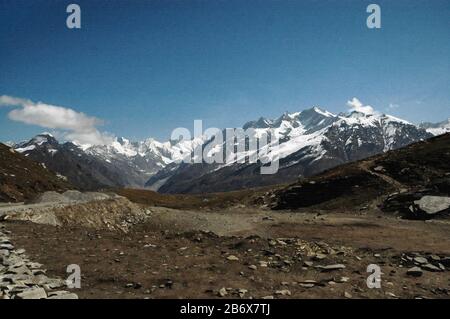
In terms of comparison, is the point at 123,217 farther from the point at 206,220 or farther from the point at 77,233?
the point at 77,233

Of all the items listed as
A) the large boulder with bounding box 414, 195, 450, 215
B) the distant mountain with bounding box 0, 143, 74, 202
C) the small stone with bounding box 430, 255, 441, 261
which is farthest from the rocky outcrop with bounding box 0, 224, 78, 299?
the distant mountain with bounding box 0, 143, 74, 202

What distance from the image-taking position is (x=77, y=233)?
26.8 metres

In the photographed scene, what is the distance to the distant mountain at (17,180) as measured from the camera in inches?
3310

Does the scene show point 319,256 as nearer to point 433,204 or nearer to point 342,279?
point 342,279

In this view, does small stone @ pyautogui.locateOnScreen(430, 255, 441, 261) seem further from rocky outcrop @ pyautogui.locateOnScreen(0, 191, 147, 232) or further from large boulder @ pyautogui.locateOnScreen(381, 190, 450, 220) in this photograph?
rocky outcrop @ pyautogui.locateOnScreen(0, 191, 147, 232)

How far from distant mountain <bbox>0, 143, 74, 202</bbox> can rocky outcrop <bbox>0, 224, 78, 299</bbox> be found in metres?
66.5

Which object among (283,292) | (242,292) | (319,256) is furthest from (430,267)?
(242,292)

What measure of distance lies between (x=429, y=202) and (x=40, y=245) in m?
39.7

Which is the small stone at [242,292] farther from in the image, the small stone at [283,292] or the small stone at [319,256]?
the small stone at [319,256]

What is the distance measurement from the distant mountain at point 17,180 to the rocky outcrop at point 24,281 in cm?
6652

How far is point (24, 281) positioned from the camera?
49.5ft

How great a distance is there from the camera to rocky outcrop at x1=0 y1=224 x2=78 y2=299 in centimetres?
1366

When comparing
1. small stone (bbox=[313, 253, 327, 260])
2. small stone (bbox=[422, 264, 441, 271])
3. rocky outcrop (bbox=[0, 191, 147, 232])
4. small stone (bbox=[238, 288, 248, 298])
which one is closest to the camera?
small stone (bbox=[238, 288, 248, 298])
